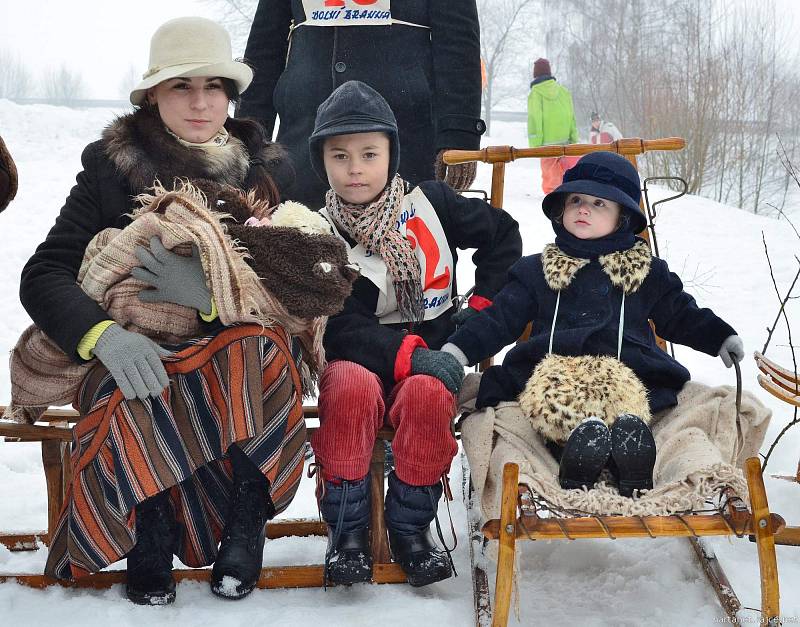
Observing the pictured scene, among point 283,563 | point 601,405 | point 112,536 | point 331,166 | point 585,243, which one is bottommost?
point 283,563

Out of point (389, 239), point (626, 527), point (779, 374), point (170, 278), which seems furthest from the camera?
point (779, 374)

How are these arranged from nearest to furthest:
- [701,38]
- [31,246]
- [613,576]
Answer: [613,576]
[31,246]
[701,38]

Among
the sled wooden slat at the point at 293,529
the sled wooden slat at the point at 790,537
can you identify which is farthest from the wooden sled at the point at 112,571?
the sled wooden slat at the point at 790,537

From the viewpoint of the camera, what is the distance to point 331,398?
2139 mm

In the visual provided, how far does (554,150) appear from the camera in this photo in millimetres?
2719

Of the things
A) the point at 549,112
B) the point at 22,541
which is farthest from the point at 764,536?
the point at 549,112

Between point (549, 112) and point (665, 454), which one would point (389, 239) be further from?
point (549, 112)

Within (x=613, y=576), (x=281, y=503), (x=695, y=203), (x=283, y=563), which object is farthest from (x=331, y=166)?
(x=695, y=203)

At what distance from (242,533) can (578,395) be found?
87cm

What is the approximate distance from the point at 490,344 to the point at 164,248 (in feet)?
2.84

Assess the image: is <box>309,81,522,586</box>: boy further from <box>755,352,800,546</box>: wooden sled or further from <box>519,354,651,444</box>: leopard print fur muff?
<box>755,352,800,546</box>: wooden sled

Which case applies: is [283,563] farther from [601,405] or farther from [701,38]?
[701,38]

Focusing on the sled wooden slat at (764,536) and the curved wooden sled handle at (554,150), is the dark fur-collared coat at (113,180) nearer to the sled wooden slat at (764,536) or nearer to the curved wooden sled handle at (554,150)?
the curved wooden sled handle at (554,150)

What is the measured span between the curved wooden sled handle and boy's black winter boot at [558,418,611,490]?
3.18ft
